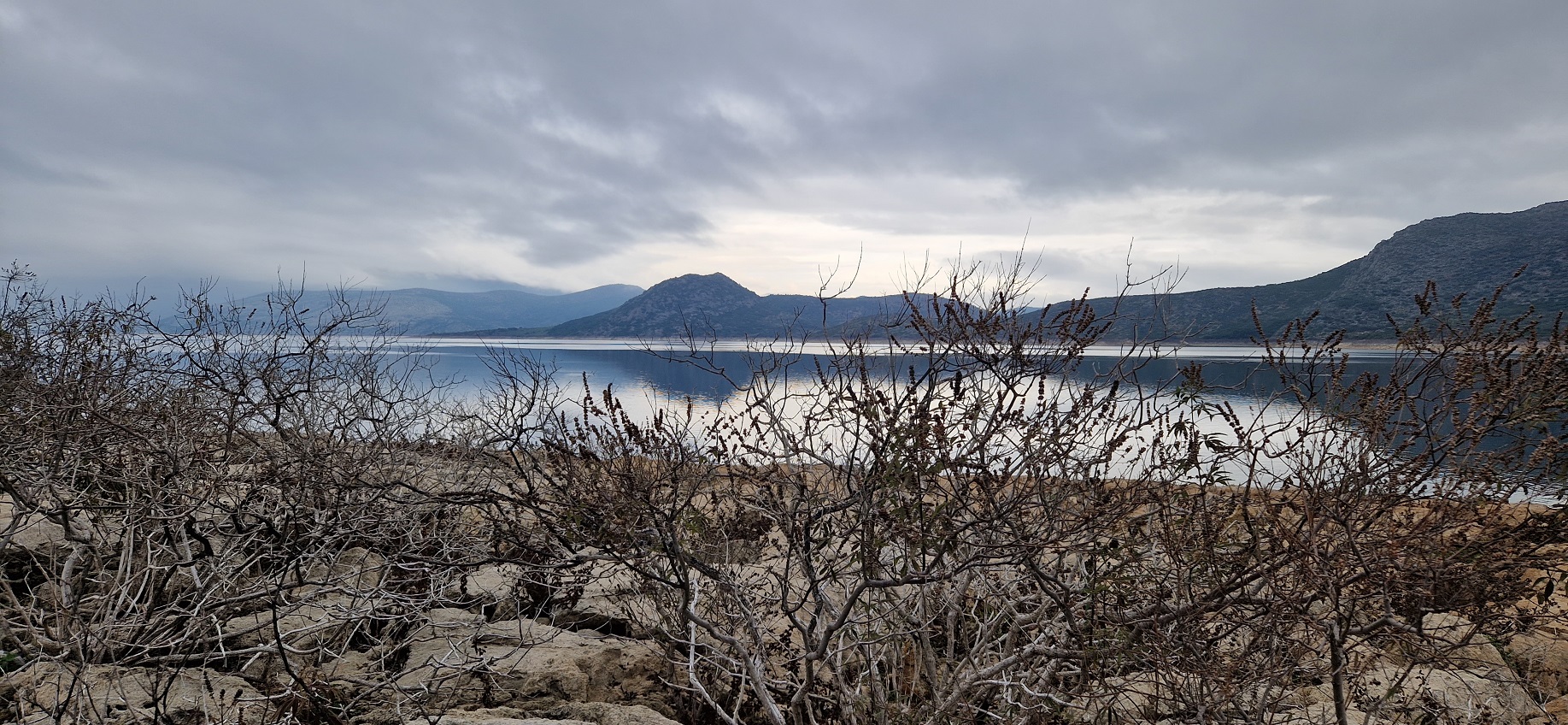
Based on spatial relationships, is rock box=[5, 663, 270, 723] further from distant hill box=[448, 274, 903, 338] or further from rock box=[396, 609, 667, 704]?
distant hill box=[448, 274, 903, 338]

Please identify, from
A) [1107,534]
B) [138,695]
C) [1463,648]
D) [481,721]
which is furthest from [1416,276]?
[138,695]

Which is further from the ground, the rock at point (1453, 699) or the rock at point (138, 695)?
the rock at point (138, 695)

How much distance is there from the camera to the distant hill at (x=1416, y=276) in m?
67.9

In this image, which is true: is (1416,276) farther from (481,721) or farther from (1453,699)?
(481,721)

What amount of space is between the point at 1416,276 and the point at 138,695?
104469mm

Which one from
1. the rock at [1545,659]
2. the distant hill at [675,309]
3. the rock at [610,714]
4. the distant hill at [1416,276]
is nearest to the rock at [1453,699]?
the rock at [1545,659]

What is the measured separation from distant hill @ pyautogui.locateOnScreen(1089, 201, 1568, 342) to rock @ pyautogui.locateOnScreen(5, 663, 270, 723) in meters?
67.1

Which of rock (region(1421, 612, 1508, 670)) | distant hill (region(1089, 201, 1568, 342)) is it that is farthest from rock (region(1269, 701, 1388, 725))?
distant hill (region(1089, 201, 1568, 342))

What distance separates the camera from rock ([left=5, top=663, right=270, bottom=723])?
141 inches

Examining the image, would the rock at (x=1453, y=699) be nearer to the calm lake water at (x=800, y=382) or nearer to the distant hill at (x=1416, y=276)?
the calm lake water at (x=800, y=382)

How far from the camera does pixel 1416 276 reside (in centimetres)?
7912

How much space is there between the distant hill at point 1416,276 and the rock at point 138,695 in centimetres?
6713

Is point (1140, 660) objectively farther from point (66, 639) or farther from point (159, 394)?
point (159, 394)

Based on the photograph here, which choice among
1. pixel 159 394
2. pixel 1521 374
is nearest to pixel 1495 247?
pixel 1521 374
